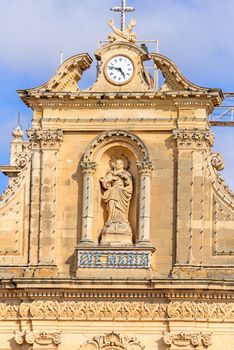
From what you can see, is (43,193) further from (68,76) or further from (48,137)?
(68,76)

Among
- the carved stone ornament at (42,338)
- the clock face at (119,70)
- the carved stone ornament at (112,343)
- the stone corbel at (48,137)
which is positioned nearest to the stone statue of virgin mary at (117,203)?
the stone corbel at (48,137)

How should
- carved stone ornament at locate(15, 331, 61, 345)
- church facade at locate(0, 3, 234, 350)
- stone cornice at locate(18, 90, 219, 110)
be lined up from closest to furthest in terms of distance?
1. church facade at locate(0, 3, 234, 350)
2. carved stone ornament at locate(15, 331, 61, 345)
3. stone cornice at locate(18, 90, 219, 110)

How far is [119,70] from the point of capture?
133 ft

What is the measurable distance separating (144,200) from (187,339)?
3091 millimetres

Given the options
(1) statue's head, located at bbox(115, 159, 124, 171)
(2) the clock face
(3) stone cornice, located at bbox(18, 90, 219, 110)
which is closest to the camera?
(3) stone cornice, located at bbox(18, 90, 219, 110)

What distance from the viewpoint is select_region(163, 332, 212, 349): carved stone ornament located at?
38906mm

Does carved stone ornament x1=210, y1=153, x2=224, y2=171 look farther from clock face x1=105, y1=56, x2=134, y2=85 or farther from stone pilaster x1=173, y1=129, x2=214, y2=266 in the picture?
clock face x1=105, y1=56, x2=134, y2=85

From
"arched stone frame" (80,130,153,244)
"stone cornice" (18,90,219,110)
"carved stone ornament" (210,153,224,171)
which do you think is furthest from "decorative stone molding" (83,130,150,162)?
"carved stone ornament" (210,153,224,171)

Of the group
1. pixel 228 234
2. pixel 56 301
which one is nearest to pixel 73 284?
pixel 56 301

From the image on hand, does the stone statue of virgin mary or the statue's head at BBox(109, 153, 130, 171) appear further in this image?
the statue's head at BBox(109, 153, 130, 171)

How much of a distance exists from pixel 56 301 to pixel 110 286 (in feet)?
3.94

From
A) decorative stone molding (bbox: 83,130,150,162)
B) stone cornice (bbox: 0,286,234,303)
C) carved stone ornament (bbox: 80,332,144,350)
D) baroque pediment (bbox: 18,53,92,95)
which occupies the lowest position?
carved stone ornament (bbox: 80,332,144,350)

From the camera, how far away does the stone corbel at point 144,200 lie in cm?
3975

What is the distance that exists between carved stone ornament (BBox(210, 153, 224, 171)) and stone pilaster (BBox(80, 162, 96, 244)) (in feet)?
8.16
